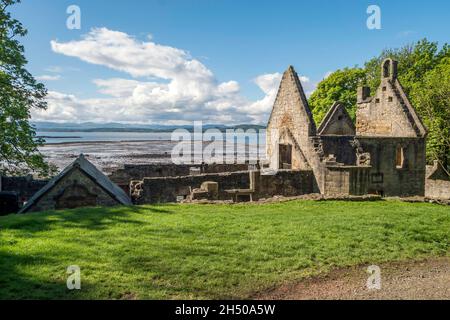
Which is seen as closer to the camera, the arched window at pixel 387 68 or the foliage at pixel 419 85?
the arched window at pixel 387 68

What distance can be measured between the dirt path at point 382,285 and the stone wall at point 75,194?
12.2 m

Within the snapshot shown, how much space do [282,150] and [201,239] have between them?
15.8 meters

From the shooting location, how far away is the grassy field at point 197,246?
6977 mm

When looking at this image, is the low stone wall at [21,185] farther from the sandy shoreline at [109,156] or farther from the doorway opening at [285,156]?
the doorway opening at [285,156]

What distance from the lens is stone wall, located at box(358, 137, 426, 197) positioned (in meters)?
23.6

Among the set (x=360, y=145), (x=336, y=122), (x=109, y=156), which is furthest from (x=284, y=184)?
(x=109, y=156)

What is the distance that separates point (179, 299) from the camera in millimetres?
6445

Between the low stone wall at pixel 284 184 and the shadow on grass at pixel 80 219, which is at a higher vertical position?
the low stone wall at pixel 284 184

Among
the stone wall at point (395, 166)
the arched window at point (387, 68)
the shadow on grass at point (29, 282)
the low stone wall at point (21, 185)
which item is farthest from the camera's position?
the arched window at point (387, 68)

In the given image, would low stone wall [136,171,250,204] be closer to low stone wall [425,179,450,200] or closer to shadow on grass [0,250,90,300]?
shadow on grass [0,250,90,300]

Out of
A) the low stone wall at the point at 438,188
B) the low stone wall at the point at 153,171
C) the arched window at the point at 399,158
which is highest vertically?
the arched window at the point at 399,158

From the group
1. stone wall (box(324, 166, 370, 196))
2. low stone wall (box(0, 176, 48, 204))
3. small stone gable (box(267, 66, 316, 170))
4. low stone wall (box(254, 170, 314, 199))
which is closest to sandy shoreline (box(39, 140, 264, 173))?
low stone wall (box(0, 176, 48, 204))

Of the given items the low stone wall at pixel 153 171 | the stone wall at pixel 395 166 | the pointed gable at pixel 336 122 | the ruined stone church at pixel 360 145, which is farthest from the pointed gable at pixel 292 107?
the pointed gable at pixel 336 122

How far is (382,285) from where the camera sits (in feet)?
24.8
